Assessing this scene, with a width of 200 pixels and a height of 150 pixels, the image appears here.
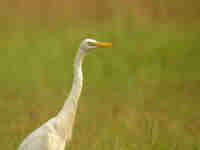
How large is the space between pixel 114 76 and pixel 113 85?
12.2 inches

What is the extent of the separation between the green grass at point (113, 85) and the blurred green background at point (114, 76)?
0.5 inches

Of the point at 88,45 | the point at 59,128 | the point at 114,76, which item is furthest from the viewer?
the point at 114,76

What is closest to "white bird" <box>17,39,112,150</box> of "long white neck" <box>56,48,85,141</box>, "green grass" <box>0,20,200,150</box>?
"long white neck" <box>56,48,85,141</box>

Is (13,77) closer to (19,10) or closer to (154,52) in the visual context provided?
(154,52)

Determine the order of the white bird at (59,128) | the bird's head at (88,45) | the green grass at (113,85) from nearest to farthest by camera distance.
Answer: the white bird at (59,128) → the bird's head at (88,45) → the green grass at (113,85)

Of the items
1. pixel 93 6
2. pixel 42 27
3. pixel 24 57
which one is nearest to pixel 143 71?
pixel 24 57

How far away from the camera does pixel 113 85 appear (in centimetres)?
693

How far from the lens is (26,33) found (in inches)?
357

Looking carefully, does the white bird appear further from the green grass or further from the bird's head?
the green grass

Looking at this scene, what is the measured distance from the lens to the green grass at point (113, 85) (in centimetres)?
483

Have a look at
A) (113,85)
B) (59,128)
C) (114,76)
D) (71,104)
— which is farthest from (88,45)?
(114,76)

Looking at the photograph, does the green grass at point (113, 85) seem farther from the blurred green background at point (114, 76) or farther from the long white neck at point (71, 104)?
the long white neck at point (71, 104)

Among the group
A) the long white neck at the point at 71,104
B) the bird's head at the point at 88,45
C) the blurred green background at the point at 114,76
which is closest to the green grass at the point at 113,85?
the blurred green background at the point at 114,76

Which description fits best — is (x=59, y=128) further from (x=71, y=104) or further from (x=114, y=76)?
(x=114, y=76)
